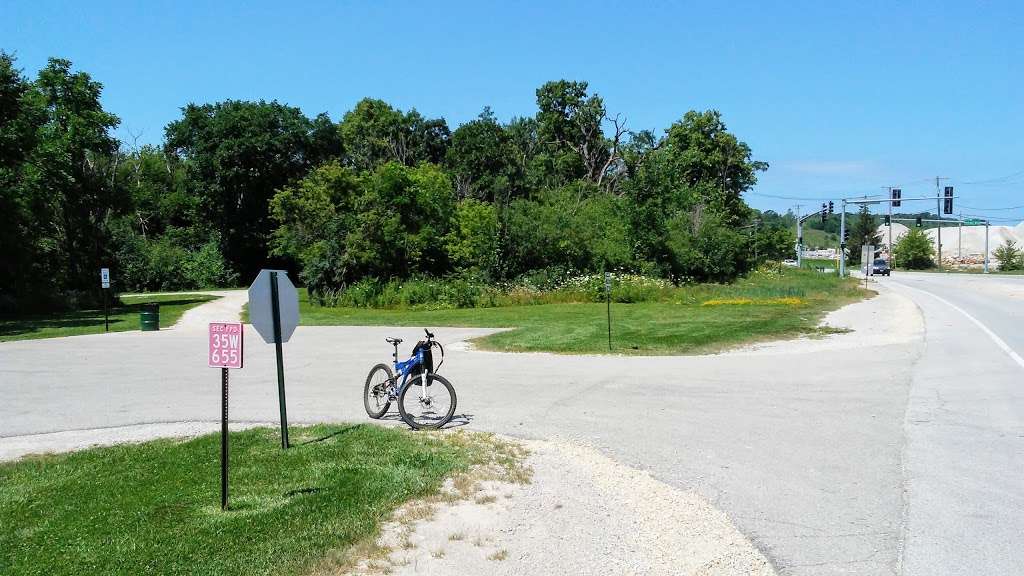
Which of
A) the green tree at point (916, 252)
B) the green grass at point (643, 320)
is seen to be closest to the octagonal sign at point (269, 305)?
the green grass at point (643, 320)

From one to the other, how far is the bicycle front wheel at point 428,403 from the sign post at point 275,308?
168 centimetres

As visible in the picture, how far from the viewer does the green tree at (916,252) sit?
99.0 m

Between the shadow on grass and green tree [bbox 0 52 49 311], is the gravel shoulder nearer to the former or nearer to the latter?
the shadow on grass

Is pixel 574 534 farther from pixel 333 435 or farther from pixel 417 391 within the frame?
pixel 417 391

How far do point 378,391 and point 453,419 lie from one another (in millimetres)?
1104

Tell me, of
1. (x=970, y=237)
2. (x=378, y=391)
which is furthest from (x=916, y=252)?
(x=378, y=391)

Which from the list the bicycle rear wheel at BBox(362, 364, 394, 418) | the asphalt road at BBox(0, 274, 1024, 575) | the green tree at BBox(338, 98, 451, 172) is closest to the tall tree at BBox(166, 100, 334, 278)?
the green tree at BBox(338, 98, 451, 172)

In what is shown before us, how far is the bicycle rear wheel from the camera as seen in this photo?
10.2m

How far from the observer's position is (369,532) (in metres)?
5.63

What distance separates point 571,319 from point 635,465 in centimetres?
1875

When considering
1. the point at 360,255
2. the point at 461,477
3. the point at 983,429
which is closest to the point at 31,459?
the point at 461,477

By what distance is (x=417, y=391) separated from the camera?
10.1 m

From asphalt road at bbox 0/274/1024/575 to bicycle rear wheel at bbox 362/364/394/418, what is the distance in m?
0.46

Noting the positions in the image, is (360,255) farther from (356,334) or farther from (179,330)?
(356,334)
